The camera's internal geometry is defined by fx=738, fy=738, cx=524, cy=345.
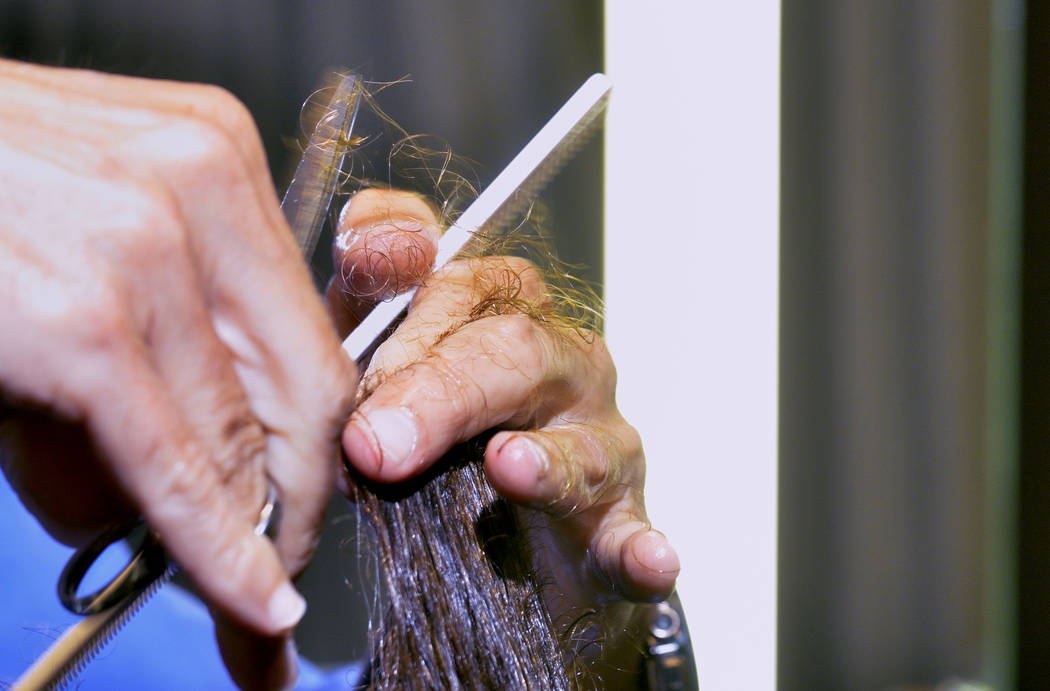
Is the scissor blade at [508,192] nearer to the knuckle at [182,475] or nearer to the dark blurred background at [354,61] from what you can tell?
the knuckle at [182,475]

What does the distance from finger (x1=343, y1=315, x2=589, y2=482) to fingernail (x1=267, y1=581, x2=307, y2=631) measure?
0.10 m

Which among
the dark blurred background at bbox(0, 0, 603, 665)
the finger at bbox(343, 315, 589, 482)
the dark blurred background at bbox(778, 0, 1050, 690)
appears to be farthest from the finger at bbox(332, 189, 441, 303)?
the dark blurred background at bbox(778, 0, 1050, 690)

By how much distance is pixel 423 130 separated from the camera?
1.91 meters

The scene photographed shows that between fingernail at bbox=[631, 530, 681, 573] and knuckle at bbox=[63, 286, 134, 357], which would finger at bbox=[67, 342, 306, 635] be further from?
fingernail at bbox=[631, 530, 681, 573]

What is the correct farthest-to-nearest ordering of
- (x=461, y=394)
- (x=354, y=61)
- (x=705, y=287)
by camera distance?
(x=705, y=287), (x=354, y=61), (x=461, y=394)

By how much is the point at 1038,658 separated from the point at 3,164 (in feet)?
8.10

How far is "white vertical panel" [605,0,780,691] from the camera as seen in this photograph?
203 centimetres

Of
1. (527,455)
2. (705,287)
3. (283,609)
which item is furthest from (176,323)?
(705,287)

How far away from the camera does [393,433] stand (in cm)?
46

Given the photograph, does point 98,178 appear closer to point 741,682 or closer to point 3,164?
point 3,164

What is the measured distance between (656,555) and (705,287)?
147 cm

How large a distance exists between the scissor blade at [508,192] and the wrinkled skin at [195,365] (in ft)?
0.15

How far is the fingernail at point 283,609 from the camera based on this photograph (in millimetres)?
363

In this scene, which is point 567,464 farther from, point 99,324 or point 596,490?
point 99,324
